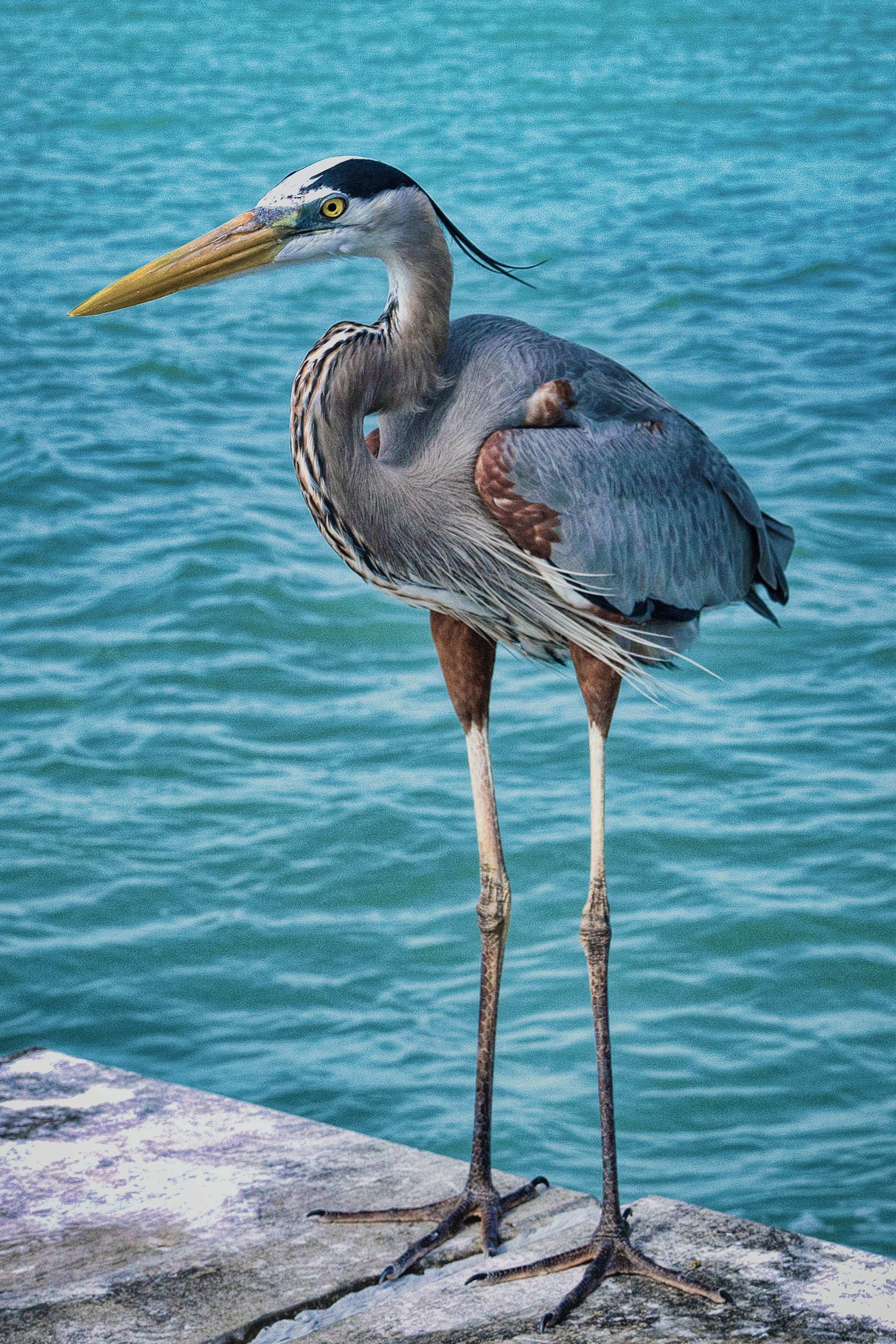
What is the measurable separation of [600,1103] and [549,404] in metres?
1.34

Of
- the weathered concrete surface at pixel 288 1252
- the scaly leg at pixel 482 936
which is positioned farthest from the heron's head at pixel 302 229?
the weathered concrete surface at pixel 288 1252

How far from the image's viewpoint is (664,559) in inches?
149

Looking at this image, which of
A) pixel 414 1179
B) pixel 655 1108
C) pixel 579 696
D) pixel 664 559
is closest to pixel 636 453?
pixel 664 559

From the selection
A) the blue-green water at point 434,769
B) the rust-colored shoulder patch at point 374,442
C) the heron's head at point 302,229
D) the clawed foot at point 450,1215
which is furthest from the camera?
the blue-green water at point 434,769

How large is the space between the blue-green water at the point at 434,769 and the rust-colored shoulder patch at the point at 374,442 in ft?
2.82

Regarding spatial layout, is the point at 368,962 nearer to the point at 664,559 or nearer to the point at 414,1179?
the point at 414,1179

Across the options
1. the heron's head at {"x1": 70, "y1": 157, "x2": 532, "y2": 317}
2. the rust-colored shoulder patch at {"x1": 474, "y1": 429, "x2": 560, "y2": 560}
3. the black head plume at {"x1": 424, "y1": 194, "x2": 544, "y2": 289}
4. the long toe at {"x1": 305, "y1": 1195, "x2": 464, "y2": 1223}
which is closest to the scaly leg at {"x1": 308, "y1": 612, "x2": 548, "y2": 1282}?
the long toe at {"x1": 305, "y1": 1195, "x2": 464, "y2": 1223}

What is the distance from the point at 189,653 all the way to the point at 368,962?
2.67 m

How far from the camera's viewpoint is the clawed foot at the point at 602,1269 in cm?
329

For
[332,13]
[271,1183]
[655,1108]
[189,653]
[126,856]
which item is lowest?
[655,1108]

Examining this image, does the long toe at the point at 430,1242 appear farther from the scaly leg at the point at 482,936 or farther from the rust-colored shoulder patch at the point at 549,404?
the rust-colored shoulder patch at the point at 549,404

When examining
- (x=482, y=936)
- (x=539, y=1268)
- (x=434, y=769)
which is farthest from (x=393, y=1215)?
(x=434, y=769)

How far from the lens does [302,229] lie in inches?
131

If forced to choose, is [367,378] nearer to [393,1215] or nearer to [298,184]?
[298,184]
